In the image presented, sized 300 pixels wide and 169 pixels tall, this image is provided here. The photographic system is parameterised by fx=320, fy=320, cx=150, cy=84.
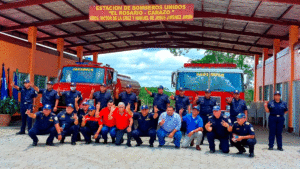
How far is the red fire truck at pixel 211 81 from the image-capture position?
12.6 meters

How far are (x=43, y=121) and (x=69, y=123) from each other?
828 mm

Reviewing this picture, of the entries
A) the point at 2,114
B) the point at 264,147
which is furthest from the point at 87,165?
the point at 2,114

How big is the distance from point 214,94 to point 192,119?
10.2ft

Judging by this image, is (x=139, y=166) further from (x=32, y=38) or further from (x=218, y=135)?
(x=32, y=38)

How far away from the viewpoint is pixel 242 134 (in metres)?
8.77

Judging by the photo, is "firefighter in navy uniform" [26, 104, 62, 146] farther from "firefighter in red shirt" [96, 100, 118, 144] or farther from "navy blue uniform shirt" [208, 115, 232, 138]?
"navy blue uniform shirt" [208, 115, 232, 138]

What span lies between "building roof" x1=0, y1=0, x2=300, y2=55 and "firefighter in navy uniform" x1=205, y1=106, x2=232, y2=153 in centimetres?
576

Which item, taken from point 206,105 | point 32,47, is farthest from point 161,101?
point 32,47

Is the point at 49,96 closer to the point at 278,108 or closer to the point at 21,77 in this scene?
the point at 21,77

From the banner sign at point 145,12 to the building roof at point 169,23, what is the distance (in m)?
2.21

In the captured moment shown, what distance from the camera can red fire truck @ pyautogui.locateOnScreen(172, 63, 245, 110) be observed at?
12.6m

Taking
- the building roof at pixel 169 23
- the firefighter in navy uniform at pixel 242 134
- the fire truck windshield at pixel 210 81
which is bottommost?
the firefighter in navy uniform at pixel 242 134

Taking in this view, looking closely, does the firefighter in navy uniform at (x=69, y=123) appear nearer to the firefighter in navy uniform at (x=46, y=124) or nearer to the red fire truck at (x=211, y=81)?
the firefighter in navy uniform at (x=46, y=124)

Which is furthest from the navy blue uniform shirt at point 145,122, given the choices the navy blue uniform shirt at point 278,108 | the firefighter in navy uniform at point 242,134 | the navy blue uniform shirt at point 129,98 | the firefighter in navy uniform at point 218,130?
the navy blue uniform shirt at point 278,108
